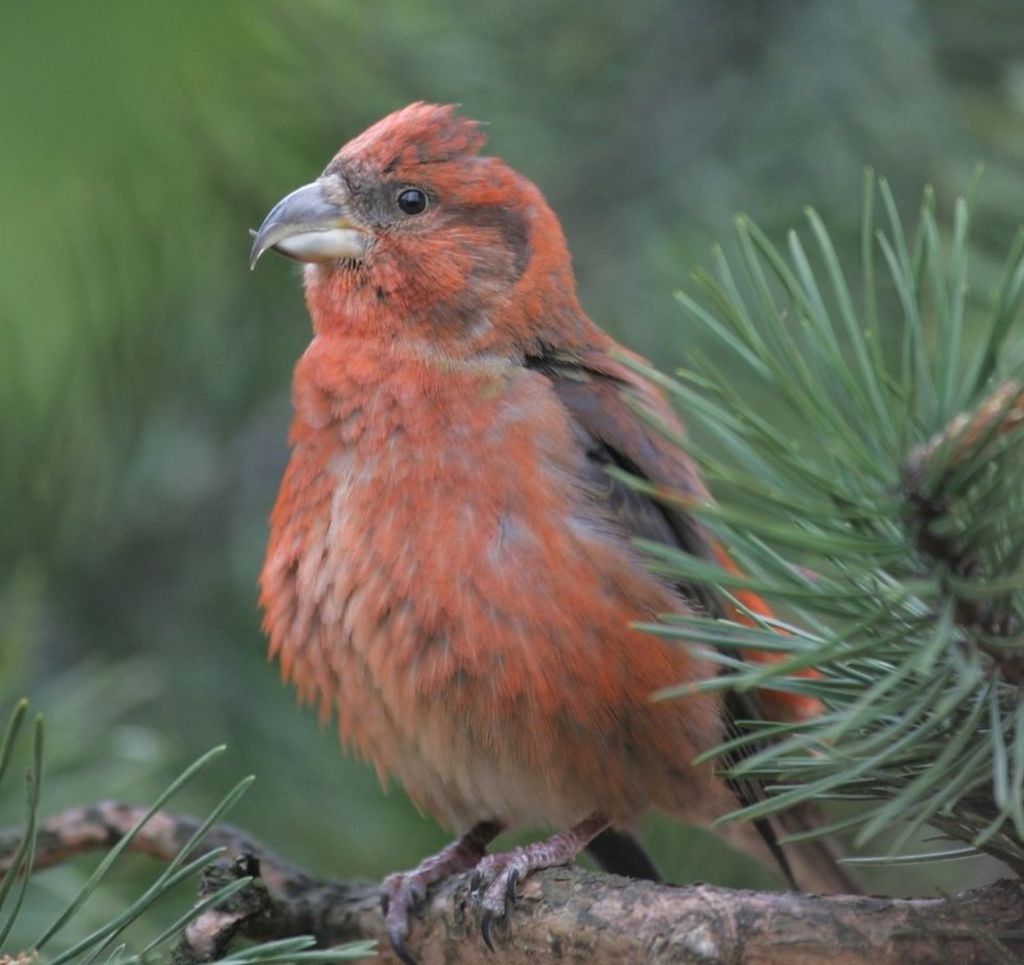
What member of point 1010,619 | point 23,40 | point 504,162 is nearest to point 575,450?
point 504,162

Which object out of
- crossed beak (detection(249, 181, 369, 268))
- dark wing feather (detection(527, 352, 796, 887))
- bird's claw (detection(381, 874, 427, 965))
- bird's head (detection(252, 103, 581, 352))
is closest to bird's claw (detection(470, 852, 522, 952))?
bird's claw (detection(381, 874, 427, 965))

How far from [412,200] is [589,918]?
1825 millimetres

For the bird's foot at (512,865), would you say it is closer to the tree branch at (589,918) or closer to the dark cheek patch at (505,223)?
the tree branch at (589,918)

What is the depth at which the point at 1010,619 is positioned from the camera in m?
1.61

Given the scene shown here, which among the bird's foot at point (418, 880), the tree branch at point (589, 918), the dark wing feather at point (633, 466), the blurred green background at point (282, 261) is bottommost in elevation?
the bird's foot at point (418, 880)

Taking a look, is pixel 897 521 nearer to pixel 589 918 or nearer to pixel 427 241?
pixel 589 918

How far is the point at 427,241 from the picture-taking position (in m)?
3.35

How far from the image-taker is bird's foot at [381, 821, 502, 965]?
2619mm

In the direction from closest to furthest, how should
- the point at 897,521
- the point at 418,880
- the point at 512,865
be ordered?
the point at 897,521 → the point at 512,865 → the point at 418,880

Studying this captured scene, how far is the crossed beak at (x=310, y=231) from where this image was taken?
125 inches

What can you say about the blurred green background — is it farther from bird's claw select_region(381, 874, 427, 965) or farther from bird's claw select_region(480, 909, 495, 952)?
bird's claw select_region(480, 909, 495, 952)

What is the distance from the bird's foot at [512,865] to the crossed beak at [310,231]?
133cm


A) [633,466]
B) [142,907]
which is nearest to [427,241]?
[633,466]

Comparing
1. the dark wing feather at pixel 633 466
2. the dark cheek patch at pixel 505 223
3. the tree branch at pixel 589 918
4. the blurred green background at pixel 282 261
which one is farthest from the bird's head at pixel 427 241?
the tree branch at pixel 589 918
